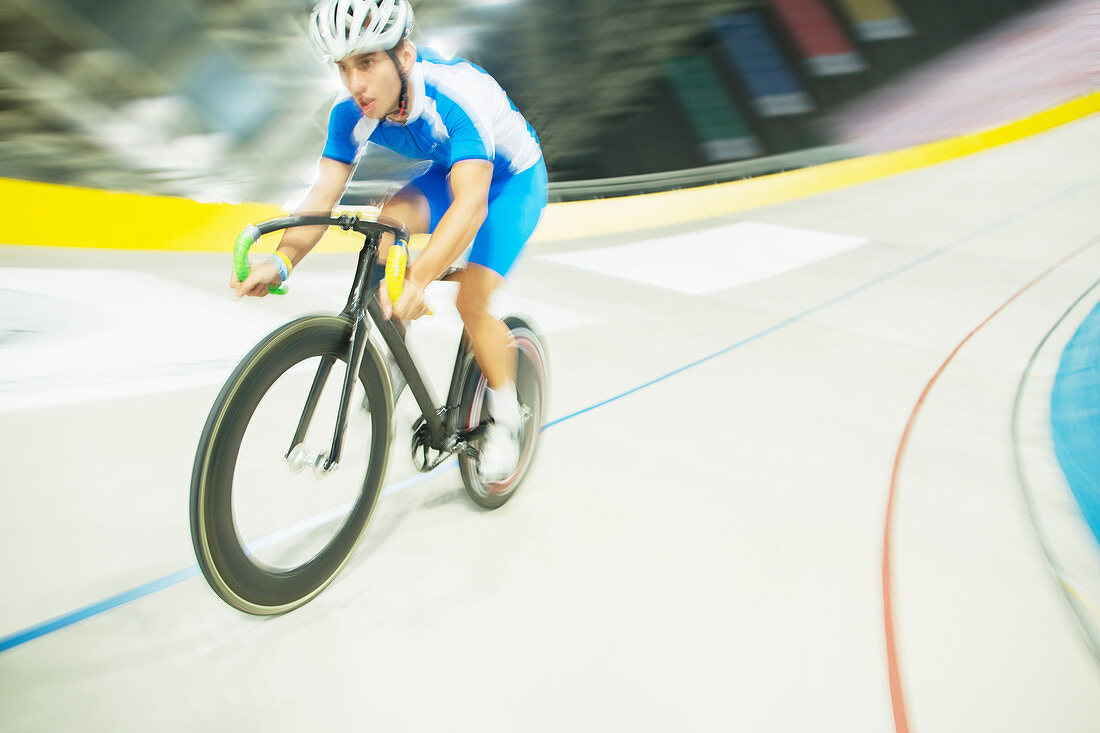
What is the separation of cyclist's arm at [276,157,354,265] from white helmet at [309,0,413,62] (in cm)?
32

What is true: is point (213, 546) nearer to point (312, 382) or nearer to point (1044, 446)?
point (312, 382)

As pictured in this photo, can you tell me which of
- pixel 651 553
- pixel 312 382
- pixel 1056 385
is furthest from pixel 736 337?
pixel 312 382

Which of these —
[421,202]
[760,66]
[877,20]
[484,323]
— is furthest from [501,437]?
[877,20]

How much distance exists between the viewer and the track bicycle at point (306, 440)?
135cm

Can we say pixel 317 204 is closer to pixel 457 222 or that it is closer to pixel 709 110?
pixel 457 222

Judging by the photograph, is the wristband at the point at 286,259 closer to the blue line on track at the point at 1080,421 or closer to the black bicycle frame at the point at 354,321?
the black bicycle frame at the point at 354,321

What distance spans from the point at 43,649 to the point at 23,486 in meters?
0.80

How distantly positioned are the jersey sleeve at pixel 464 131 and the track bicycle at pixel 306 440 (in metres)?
0.26

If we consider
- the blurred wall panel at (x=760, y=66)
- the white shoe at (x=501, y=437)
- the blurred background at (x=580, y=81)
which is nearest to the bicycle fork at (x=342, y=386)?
the white shoe at (x=501, y=437)

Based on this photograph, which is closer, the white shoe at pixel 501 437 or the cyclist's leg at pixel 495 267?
the cyclist's leg at pixel 495 267

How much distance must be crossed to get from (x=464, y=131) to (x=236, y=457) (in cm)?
89

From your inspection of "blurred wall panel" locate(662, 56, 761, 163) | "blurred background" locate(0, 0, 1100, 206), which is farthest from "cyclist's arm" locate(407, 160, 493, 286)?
"blurred wall panel" locate(662, 56, 761, 163)

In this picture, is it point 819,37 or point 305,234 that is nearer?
point 305,234

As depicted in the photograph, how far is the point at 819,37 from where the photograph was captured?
56.1 feet
